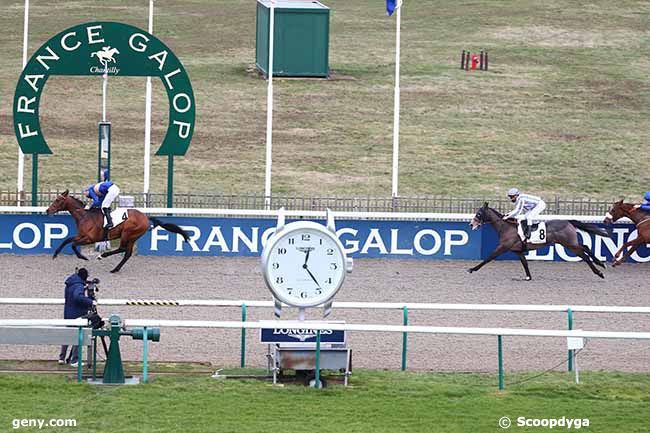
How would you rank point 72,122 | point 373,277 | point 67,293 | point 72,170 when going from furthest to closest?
point 72,122 < point 72,170 < point 373,277 < point 67,293

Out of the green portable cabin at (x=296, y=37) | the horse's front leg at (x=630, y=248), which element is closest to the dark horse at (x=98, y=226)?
A: the horse's front leg at (x=630, y=248)

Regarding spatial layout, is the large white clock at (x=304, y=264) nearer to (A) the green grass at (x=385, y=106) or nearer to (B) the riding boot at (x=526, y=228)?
(B) the riding boot at (x=526, y=228)

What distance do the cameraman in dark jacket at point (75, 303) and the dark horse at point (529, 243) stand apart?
929cm

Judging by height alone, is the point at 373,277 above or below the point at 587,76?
below

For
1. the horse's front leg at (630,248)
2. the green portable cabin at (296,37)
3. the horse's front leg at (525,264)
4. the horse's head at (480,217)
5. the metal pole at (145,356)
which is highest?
the green portable cabin at (296,37)

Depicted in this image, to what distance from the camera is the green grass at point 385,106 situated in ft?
122

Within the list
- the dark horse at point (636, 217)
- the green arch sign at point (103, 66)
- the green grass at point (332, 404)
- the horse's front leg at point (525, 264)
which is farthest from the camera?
the green arch sign at point (103, 66)

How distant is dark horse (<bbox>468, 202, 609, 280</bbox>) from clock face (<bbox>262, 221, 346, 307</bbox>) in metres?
9.09

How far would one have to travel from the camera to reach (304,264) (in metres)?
16.2

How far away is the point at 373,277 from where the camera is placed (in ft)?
80.6

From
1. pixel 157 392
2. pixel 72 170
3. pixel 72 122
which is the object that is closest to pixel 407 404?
pixel 157 392

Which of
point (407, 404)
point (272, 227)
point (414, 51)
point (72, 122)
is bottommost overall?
Answer: point (407, 404)

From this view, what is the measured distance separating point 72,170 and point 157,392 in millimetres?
21179

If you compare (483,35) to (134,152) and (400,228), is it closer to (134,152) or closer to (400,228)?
(134,152)
